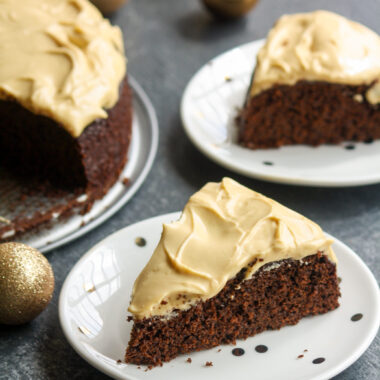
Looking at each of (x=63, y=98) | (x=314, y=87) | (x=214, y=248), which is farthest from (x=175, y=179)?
(x=214, y=248)

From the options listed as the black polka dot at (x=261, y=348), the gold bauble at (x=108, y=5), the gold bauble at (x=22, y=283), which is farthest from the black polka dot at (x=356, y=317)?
the gold bauble at (x=108, y=5)

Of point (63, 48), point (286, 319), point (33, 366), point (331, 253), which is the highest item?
point (63, 48)

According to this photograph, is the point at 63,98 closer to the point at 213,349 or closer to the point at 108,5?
the point at 213,349

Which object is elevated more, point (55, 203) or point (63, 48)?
point (63, 48)

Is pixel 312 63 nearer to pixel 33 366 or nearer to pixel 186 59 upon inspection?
pixel 186 59

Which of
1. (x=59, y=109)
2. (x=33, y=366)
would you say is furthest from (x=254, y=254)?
(x=59, y=109)

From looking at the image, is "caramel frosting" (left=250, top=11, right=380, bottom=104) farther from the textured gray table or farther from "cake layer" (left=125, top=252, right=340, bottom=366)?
"cake layer" (left=125, top=252, right=340, bottom=366)
